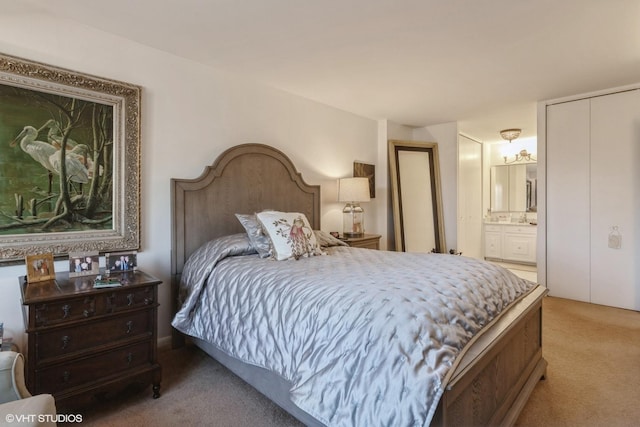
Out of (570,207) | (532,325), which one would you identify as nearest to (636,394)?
(532,325)

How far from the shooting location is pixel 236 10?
2.14 meters

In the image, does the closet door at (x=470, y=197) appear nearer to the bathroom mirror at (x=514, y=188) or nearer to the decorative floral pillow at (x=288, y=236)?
the bathroom mirror at (x=514, y=188)

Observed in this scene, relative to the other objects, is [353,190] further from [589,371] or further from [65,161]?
[65,161]

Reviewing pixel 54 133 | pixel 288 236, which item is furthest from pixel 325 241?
pixel 54 133

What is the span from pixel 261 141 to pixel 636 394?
3.35 m

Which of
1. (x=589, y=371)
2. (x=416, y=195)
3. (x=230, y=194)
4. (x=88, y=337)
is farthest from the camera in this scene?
(x=416, y=195)

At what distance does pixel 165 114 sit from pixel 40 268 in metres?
1.38

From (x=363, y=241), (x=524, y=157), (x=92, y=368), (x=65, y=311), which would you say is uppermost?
(x=524, y=157)

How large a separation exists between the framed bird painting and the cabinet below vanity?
20.5 feet

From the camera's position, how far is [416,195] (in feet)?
16.6

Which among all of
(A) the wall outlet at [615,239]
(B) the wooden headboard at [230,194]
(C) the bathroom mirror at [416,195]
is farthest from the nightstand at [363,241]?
(A) the wall outlet at [615,239]

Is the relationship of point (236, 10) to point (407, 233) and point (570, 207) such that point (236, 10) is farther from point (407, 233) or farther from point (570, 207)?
point (570, 207)

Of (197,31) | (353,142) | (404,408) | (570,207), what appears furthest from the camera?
(353,142)

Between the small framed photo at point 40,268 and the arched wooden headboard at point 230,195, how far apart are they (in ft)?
2.62
